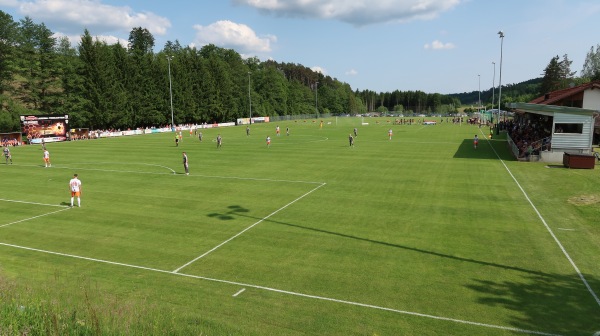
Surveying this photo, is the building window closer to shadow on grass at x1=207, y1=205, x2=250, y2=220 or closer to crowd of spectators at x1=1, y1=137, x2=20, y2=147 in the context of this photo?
shadow on grass at x1=207, y1=205, x2=250, y2=220

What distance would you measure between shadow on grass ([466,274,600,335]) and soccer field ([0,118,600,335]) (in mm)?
51

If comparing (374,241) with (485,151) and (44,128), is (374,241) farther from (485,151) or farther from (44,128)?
(44,128)

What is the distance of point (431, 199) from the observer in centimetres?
2123

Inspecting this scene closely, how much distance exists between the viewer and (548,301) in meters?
10.2

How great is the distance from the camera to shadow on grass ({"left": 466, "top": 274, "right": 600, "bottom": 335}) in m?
9.13

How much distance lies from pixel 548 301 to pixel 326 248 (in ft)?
22.7

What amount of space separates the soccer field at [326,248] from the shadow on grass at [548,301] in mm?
51

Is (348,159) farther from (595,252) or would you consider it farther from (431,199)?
(595,252)

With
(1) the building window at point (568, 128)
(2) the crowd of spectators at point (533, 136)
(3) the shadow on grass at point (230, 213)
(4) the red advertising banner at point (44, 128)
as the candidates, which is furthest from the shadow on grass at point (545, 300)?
(4) the red advertising banner at point (44, 128)

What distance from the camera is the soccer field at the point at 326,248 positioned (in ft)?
31.9

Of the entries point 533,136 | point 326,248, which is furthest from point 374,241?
point 533,136

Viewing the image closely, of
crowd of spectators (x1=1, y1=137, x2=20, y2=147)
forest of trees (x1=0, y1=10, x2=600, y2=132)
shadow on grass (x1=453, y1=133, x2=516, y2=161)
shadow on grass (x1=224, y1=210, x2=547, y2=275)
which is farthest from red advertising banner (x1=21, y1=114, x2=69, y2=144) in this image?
Result: shadow on grass (x1=453, y1=133, x2=516, y2=161)

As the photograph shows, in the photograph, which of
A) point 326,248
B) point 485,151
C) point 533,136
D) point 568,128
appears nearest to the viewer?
point 326,248

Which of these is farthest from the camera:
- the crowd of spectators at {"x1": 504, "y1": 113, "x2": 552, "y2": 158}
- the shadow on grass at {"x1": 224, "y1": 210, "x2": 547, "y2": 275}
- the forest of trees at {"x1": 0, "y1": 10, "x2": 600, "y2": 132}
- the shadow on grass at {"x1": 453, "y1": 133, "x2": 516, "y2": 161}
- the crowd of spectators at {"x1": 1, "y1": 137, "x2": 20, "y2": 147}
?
the forest of trees at {"x1": 0, "y1": 10, "x2": 600, "y2": 132}
